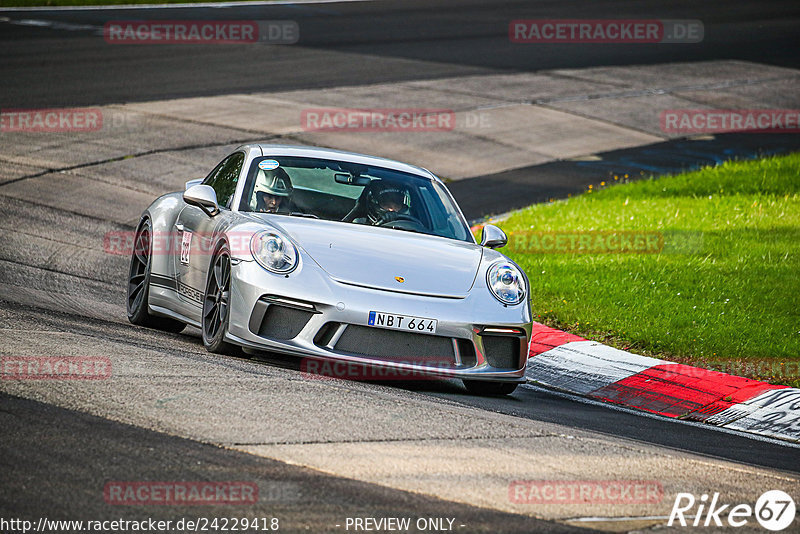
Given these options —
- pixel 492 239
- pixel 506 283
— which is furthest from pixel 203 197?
pixel 506 283

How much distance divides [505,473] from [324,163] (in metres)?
3.72

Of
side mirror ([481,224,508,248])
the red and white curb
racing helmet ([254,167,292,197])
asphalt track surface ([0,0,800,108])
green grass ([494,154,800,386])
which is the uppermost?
asphalt track surface ([0,0,800,108])

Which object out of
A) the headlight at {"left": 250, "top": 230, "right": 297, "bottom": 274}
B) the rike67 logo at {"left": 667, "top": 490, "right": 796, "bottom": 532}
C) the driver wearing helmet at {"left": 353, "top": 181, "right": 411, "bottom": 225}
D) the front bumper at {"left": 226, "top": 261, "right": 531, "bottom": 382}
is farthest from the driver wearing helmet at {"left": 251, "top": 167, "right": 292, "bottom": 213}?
the rike67 logo at {"left": 667, "top": 490, "right": 796, "bottom": 532}

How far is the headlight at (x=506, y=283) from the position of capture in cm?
716

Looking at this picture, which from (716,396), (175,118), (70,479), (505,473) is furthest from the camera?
(175,118)

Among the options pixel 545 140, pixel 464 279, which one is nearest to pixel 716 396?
pixel 464 279

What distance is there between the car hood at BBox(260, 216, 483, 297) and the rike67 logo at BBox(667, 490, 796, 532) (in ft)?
8.17

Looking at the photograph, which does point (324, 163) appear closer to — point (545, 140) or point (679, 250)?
point (679, 250)

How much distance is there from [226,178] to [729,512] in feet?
16.0

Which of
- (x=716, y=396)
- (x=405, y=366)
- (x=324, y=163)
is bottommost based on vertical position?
(x=716, y=396)

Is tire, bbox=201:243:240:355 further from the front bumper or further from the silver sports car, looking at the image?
the front bumper

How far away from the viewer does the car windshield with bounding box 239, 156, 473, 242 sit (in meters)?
7.81

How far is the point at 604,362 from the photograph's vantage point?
8430 mm

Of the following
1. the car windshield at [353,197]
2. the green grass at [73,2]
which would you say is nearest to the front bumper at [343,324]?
the car windshield at [353,197]
